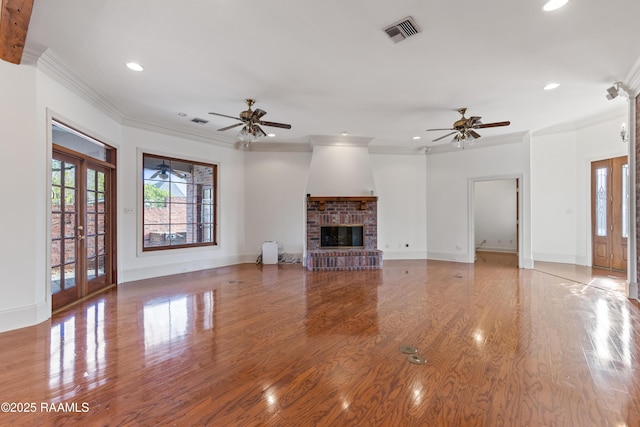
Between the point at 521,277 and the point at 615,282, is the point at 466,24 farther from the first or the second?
the point at 615,282

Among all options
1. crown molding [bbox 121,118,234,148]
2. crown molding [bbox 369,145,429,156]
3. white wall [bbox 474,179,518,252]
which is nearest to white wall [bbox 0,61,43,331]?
crown molding [bbox 121,118,234,148]

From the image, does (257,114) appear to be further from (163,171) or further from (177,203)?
(177,203)

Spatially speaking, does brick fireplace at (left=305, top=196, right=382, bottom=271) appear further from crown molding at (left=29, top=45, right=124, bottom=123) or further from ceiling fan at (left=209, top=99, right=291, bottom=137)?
crown molding at (left=29, top=45, right=124, bottom=123)

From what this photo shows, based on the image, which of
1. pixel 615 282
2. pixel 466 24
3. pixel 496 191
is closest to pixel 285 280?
pixel 466 24

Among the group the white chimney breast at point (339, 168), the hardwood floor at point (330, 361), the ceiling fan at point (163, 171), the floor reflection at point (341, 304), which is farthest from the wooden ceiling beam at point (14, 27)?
the white chimney breast at point (339, 168)

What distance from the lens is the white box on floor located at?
22.2 feet

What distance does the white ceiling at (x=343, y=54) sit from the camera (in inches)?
97.0

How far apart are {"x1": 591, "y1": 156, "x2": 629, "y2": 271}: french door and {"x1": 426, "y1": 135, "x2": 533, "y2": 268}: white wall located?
4.65ft

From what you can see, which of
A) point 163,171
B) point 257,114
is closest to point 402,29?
point 257,114

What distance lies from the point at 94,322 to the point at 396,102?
195 inches

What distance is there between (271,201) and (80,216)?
3.77m

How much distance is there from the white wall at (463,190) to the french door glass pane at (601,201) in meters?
1.44

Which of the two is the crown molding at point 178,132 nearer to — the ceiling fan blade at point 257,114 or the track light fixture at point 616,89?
the ceiling fan blade at point 257,114

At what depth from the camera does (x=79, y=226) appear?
4016 mm
